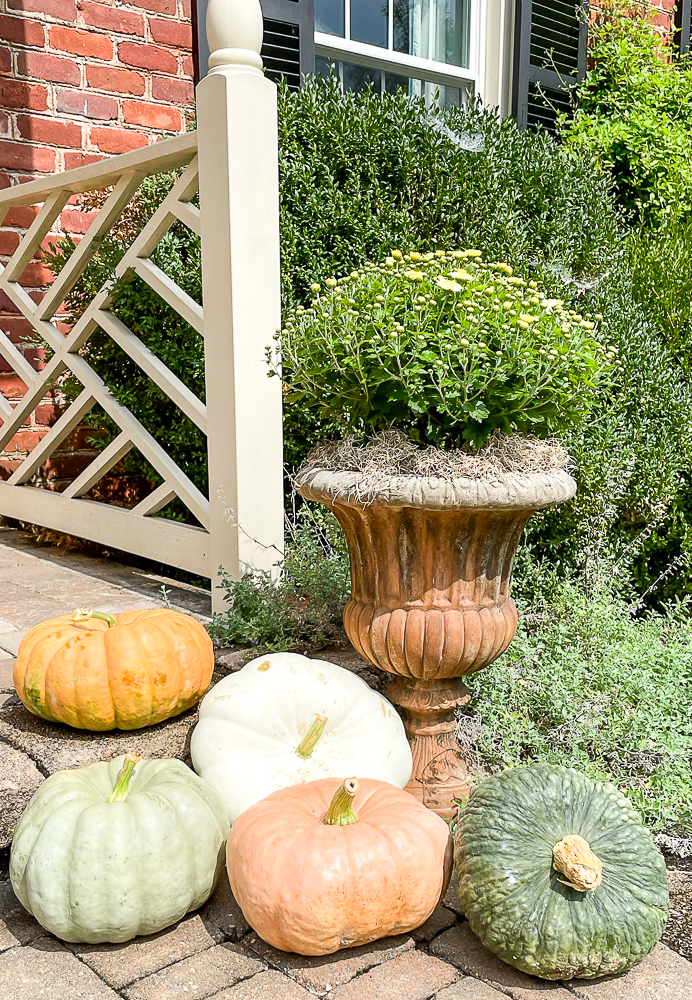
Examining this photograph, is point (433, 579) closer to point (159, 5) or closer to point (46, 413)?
point (46, 413)

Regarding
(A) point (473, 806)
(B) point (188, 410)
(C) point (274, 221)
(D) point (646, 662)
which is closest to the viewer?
(A) point (473, 806)

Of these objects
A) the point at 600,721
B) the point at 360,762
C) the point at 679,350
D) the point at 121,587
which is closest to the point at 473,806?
the point at 360,762

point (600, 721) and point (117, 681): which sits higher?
point (117, 681)

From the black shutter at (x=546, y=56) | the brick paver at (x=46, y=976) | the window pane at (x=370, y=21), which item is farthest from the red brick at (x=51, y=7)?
the brick paver at (x=46, y=976)

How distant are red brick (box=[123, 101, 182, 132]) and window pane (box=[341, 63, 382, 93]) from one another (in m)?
0.84

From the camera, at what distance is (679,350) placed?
3.59m

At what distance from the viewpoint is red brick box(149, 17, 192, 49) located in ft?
13.5

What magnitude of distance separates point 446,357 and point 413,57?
11.0ft

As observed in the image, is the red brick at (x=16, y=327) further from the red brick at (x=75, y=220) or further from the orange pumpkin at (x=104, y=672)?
the orange pumpkin at (x=104, y=672)

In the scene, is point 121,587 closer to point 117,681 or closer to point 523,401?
point 117,681

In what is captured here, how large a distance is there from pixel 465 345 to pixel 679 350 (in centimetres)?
211

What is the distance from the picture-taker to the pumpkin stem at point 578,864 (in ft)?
4.67

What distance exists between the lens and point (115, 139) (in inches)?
165

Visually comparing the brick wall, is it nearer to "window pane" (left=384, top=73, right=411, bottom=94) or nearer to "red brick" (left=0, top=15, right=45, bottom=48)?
"red brick" (left=0, top=15, right=45, bottom=48)
